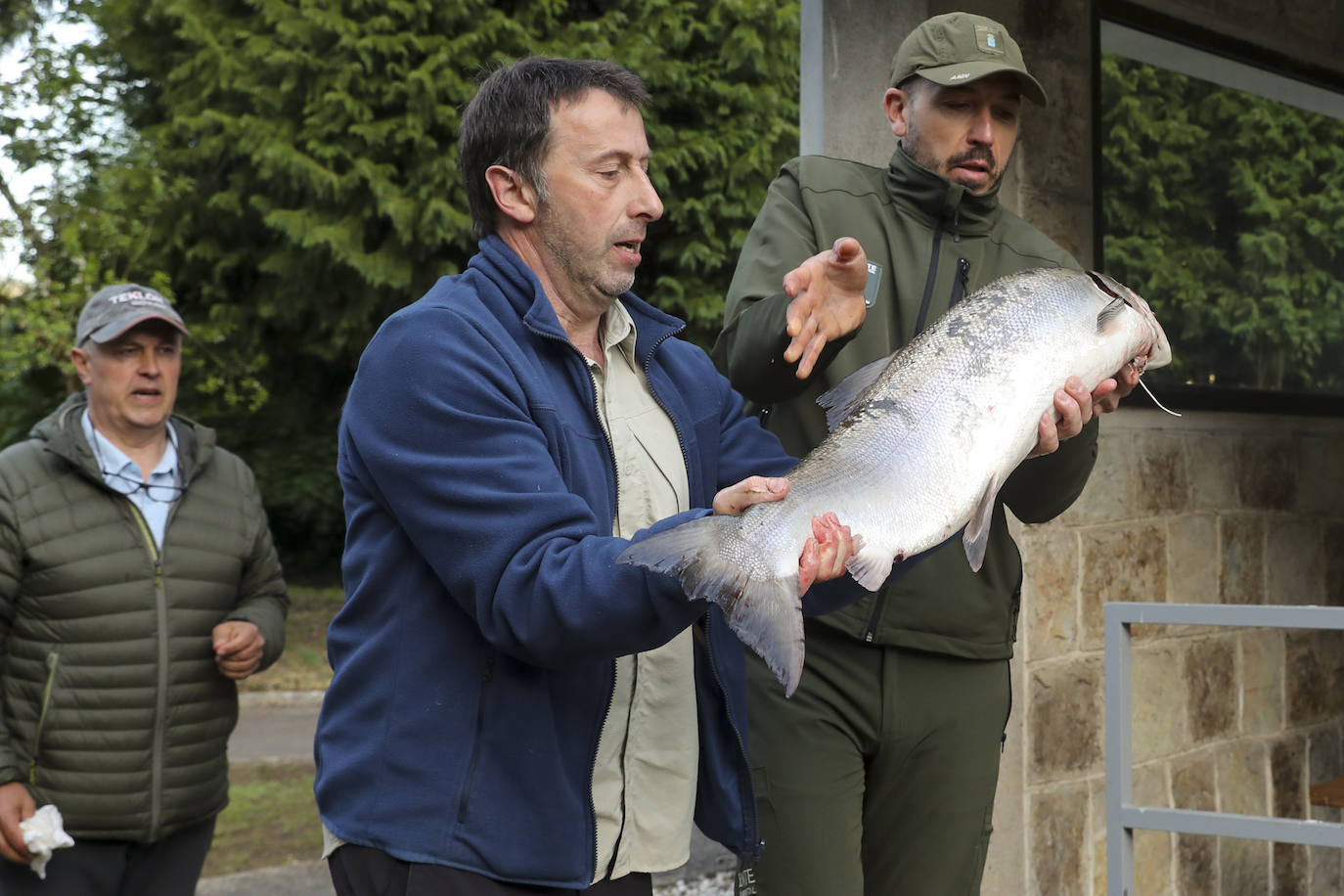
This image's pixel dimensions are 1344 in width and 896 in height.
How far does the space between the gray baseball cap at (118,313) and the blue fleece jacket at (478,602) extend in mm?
2403

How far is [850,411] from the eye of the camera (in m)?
2.28

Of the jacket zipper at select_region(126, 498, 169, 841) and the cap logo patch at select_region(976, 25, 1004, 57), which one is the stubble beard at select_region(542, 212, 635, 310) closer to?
the cap logo patch at select_region(976, 25, 1004, 57)

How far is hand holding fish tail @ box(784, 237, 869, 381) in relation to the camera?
232cm

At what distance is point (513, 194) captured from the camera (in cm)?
242

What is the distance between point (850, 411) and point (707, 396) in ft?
1.31

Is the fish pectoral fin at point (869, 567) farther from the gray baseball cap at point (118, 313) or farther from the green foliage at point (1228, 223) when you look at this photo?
the green foliage at point (1228, 223)

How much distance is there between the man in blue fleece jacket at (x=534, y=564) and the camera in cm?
206

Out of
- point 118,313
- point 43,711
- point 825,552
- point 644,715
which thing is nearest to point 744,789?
point 644,715

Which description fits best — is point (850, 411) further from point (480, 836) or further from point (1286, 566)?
point (1286, 566)

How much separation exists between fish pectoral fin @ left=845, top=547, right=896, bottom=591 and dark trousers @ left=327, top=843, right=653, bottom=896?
64cm

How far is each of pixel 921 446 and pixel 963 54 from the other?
1.22 m

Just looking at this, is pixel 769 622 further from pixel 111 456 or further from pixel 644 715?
pixel 111 456

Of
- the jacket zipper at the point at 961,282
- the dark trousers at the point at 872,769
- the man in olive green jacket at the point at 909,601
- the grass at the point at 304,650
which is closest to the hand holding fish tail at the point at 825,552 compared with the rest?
the man in olive green jacket at the point at 909,601

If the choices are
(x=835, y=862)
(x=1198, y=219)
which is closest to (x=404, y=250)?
(x=1198, y=219)
